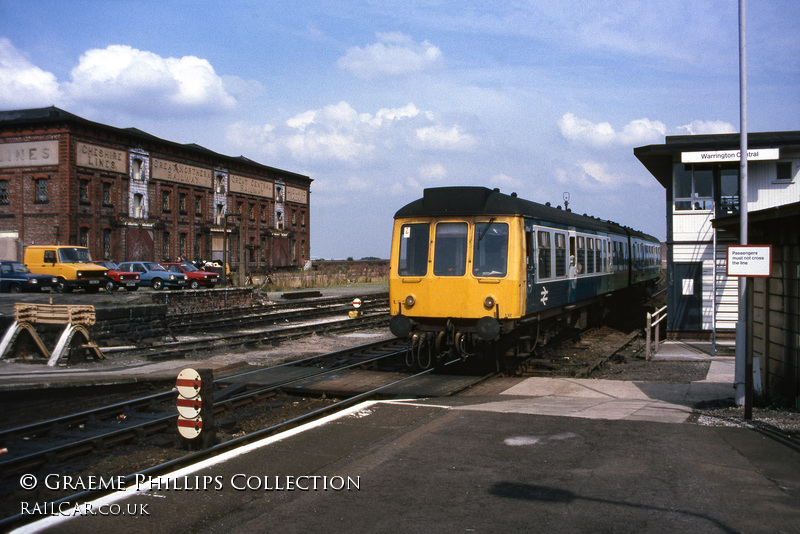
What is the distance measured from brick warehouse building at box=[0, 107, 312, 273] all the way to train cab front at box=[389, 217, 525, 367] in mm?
23196

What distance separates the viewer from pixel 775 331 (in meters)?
9.66

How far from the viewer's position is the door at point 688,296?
18.4 metres

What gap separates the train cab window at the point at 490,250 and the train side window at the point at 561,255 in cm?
262

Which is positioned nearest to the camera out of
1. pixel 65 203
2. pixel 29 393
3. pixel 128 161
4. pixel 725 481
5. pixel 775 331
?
pixel 725 481

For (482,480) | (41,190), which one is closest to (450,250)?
(482,480)

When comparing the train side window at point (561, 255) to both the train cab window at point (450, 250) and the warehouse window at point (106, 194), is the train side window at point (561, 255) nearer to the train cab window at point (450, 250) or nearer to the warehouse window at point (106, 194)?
the train cab window at point (450, 250)

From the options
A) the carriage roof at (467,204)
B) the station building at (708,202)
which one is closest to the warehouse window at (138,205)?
the station building at (708,202)

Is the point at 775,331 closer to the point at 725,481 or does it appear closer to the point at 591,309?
the point at 725,481

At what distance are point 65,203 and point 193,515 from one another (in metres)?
39.8

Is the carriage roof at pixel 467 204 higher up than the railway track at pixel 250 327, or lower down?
higher up

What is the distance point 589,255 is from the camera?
1698cm

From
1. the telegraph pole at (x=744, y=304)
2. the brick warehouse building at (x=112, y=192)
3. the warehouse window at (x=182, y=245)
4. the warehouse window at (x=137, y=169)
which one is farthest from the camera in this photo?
the warehouse window at (x=182, y=245)

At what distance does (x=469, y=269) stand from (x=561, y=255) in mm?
3246

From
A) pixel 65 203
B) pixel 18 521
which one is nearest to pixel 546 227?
pixel 18 521
